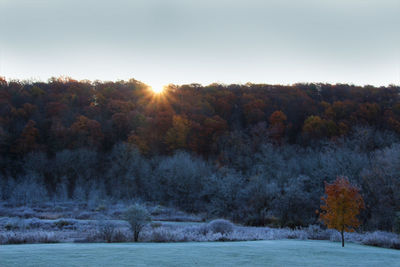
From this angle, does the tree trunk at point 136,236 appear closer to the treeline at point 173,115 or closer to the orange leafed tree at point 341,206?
the orange leafed tree at point 341,206

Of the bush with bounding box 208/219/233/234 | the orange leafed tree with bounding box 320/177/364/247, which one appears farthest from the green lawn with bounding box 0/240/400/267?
the bush with bounding box 208/219/233/234

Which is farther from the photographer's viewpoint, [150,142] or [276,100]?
[276,100]

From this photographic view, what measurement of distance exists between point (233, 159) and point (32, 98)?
42.5 m

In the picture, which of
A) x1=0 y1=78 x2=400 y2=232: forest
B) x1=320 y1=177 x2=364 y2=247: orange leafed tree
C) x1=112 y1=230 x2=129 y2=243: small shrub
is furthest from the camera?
x1=0 y1=78 x2=400 y2=232: forest

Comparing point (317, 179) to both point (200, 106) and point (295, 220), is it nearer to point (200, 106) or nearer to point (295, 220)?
point (295, 220)

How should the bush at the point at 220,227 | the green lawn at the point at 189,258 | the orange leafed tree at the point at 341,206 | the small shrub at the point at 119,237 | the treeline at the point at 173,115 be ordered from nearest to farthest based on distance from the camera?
the green lawn at the point at 189,258 < the small shrub at the point at 119,237 < the orange leafed tree at the point at 341,206 < the bush at the point at 220,227 < the treeline at the point at 173,115

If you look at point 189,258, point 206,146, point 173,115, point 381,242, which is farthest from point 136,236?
point 173,115

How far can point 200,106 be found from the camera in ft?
240

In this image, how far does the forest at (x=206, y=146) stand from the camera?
3712 centimetres

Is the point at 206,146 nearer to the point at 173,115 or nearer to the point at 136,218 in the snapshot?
the point at 173,115

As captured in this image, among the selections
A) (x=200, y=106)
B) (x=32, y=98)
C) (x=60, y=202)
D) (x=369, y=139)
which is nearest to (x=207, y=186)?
(x=60, y=202)

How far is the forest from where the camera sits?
122 feet

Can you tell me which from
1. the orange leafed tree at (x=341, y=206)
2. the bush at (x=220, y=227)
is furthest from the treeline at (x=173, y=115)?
the orange leafed tree at (x=341, y=206)

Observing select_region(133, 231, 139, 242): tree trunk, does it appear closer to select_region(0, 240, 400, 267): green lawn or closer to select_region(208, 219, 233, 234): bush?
select_region(0, 240, 400, 267): green lawn
